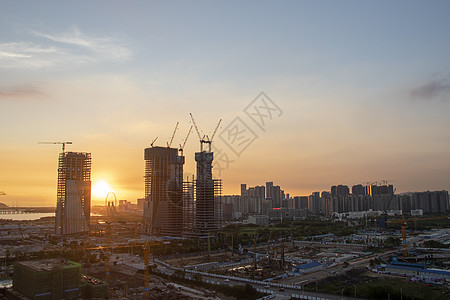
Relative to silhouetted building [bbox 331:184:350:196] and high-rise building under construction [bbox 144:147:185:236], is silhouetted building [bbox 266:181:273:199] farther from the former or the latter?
high-rise building under construction [bbox 144:147:185:236]

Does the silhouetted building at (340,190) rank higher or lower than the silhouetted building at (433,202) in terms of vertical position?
higher

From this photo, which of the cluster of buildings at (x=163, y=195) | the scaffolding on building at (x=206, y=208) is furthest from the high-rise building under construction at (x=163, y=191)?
the scaffolding on building at (x=206, y=208)

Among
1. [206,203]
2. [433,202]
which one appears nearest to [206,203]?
[206,203]

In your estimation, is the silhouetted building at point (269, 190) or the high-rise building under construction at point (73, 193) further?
the silhouetted building at point (269, 190)

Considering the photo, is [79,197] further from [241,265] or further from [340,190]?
[340,190]

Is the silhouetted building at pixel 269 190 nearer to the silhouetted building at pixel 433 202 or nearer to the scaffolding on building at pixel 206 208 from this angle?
the silhouetted building at pixel 433 202

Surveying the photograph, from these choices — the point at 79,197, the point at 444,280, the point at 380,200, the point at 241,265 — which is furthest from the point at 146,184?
the point at 380,200
